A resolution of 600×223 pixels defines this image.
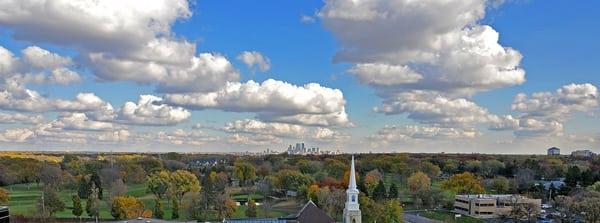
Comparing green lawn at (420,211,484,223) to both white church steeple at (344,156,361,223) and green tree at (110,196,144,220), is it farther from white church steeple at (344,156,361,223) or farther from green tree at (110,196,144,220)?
green tree at (110,196,144,220)

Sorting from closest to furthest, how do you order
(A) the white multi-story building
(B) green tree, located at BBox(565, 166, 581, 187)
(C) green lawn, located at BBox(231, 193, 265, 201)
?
(A) the white multi-story building < (C) green lawn, located at BBox(231, 193, 265, 201) < (B) green tree, located at BBox(565, 166, 581, 187)

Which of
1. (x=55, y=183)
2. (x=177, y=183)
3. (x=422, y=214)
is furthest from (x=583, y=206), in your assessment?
(x=55, y=183)

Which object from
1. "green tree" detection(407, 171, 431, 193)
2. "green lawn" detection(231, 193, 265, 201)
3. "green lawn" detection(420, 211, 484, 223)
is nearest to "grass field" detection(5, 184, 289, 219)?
"green lawn" detection(231, 193, 265, 201)

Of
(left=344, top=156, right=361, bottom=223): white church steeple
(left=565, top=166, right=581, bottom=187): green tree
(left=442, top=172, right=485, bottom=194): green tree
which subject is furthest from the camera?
(left=565, top=166, right=581, bottom=187): green tree

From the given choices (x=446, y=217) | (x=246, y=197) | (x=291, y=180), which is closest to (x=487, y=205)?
(x=446, y=217)

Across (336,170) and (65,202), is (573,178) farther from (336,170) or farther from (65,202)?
(65,202)
